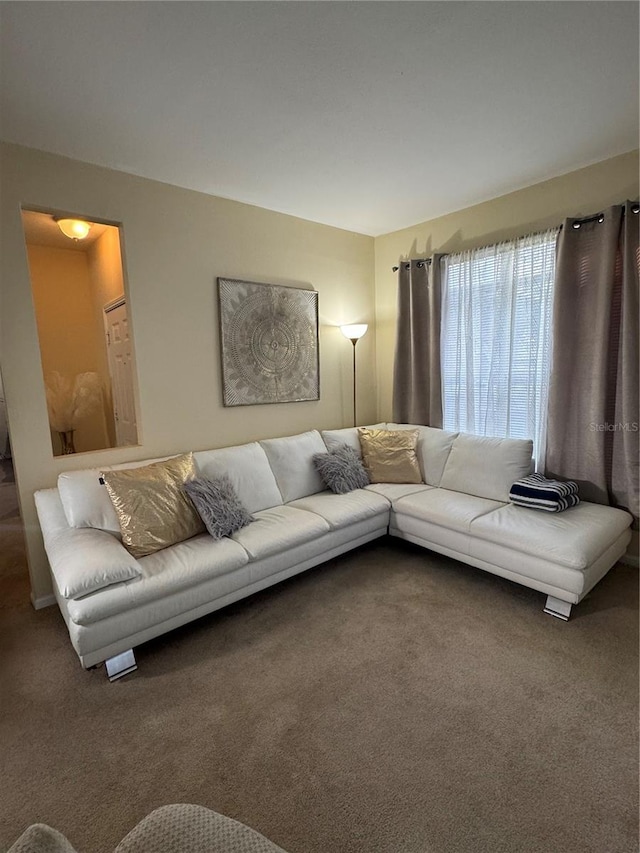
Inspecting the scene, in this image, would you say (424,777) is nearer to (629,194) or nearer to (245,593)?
(245,593)

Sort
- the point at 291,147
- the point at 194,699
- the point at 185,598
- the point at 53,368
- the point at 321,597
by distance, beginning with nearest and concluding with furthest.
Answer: the point at 194,699 → the point at 185,598 → the point at 291,147 → the point at 321,597 → the point at 53,368

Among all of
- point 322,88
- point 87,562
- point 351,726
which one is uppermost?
point 322,88

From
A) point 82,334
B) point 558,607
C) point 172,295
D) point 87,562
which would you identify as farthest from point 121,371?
point 558,607

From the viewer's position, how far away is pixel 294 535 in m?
2.52

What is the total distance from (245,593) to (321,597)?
507 mm

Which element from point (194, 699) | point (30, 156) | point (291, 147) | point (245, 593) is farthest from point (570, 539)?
point (30, 156)

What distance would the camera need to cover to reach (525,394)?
3.22 meters

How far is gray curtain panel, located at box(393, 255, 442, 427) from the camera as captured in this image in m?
3.65

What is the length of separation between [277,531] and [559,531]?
164cm

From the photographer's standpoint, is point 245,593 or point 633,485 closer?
point 245,593

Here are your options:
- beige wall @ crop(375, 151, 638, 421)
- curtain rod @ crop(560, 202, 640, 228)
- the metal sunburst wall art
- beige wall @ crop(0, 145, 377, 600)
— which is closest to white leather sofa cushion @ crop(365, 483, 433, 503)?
beige wall @ crop(0, 145, 377, 600)

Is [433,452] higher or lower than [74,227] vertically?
lower

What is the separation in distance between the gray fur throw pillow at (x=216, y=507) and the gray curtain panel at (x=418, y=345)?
6.62ft

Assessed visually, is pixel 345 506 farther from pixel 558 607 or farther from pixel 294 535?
pixel 558 607
